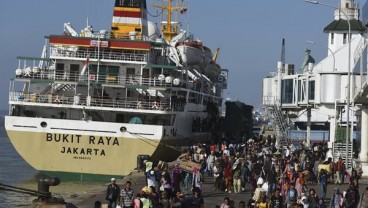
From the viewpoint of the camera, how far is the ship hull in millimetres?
44094

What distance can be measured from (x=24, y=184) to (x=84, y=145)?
11.8 ft

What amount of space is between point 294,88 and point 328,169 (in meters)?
25.6

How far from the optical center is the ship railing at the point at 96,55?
48.5m

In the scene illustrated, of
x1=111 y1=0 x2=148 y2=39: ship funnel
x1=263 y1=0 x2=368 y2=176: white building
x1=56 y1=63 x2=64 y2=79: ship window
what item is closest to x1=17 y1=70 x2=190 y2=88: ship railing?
x1=56 y1=63 x2=64 y2=79: ship window

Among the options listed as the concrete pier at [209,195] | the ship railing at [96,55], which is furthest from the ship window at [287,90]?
the concrete pier at [209,195]

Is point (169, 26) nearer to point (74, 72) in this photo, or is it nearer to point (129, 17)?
point (129, 17)

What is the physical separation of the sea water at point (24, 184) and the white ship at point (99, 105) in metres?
1.27

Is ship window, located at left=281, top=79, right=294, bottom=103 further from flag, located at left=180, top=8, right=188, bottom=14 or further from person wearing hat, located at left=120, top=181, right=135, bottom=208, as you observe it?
person wearing hat, located at left=120, top=181, right=135, bottom=208

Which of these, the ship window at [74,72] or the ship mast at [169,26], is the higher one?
the ship mast at [169,26]

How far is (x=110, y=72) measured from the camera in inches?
1912

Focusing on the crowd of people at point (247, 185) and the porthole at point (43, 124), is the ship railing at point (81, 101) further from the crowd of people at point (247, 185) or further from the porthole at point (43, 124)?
the crowd of people at point (247, 185)

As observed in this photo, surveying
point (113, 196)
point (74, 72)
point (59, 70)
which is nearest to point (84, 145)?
point (74, 72)

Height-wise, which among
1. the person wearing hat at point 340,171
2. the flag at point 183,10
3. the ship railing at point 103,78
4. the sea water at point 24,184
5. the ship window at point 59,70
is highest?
the flag at point 183,10

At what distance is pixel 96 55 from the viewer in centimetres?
4862
